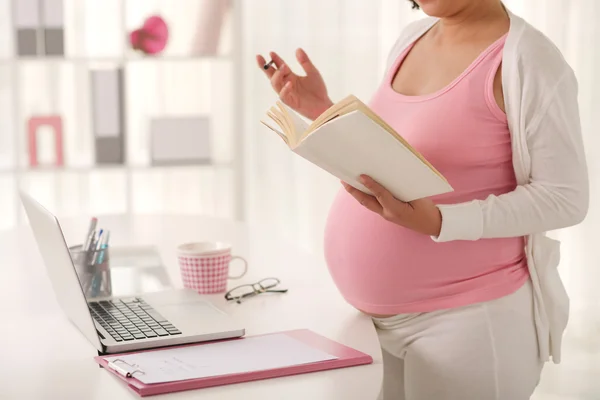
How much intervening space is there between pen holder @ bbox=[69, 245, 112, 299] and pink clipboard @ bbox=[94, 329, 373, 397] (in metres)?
0.34

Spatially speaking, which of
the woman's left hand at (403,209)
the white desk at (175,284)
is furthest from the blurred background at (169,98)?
the woman's left hand at (403,209)

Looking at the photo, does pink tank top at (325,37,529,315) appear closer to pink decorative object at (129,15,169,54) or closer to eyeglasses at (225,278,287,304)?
eyeglasses at (225,278,287,304)

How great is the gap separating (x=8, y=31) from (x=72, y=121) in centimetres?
44

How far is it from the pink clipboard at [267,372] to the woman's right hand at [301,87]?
60cm

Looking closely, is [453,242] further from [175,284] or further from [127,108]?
[127,108]

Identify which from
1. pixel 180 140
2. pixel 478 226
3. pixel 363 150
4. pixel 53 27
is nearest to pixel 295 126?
pixel 363 150

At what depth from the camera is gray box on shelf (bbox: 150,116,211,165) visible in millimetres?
3453

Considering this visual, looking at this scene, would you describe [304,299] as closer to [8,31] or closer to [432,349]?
[432,349]

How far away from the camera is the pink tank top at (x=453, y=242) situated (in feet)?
4.85

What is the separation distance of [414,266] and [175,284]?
511 millimetres

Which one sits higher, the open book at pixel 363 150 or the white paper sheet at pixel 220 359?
the open book at pixel 363 150

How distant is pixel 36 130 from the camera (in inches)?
134

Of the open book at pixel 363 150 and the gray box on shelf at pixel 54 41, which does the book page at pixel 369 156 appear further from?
the gray box on shelf at pixel 54 41

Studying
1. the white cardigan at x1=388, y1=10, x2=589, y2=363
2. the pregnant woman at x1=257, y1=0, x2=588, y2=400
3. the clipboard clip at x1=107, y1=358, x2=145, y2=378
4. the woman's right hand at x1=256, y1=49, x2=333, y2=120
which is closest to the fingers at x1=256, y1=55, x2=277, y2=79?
the woman's right hand at x1=256, y1=49, x2=333, y2=120
